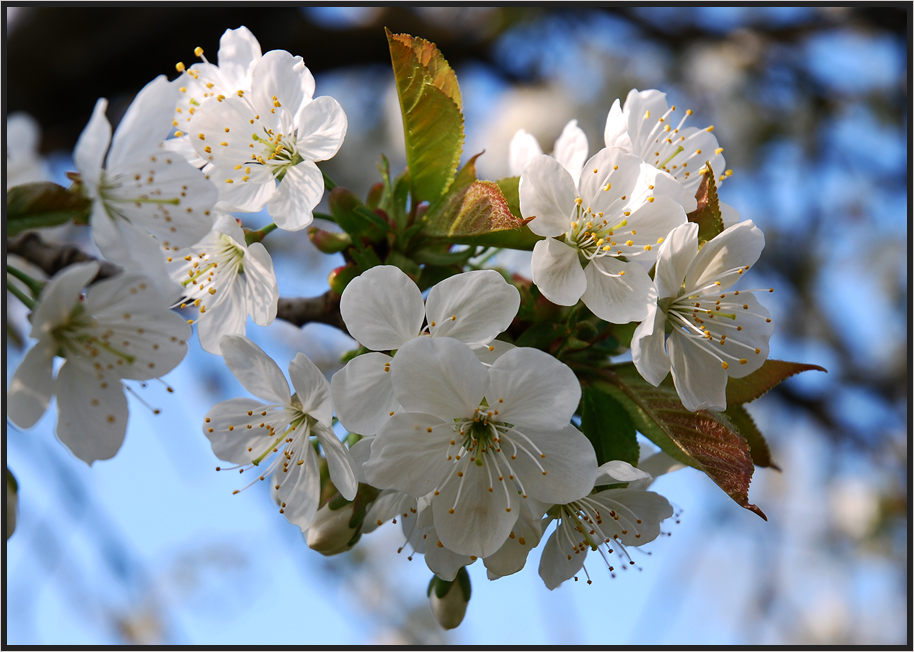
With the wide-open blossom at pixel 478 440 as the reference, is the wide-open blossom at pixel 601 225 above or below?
above

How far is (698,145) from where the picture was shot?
4.88ft

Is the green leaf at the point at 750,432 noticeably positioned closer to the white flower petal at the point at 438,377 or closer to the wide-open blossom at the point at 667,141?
the wide-open blossom at the point at 667,141

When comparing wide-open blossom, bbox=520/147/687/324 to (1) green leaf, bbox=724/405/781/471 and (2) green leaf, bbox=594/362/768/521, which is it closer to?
(2) green leaf, bbox=594/362/768/521

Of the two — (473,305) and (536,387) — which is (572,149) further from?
(536,387)

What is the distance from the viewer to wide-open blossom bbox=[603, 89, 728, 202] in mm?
1432

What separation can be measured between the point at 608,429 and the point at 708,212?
434mm

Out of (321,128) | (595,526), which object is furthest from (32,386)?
(595,526)

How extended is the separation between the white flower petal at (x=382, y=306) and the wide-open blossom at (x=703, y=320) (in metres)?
0.38

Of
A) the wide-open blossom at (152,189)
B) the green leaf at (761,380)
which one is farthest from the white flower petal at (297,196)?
the green leaf at (761,380)

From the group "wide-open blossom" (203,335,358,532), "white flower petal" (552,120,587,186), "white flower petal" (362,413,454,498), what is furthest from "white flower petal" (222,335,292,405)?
"white flower petal" (552,120,587,186)

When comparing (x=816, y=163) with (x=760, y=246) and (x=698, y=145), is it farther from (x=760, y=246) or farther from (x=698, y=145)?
(x=760, y=246)

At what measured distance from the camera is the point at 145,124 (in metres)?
1.07

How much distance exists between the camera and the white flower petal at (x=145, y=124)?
1051 mm

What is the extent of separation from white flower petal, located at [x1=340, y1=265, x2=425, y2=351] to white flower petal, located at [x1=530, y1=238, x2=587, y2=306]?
8.4 inches
